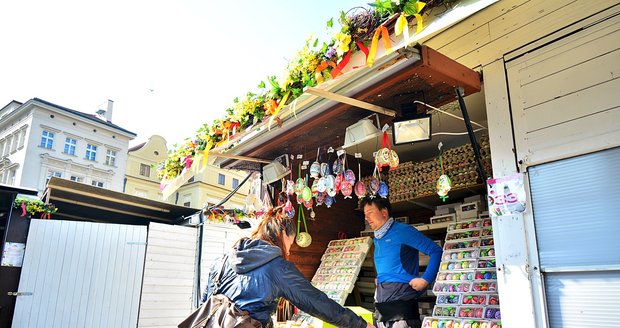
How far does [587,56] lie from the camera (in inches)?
101

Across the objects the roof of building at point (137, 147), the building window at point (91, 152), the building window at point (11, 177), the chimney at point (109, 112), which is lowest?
the building window at point (11, 177)

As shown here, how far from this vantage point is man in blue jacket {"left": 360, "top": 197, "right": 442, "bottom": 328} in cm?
344

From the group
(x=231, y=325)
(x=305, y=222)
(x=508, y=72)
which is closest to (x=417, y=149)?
(x=305, y=222)

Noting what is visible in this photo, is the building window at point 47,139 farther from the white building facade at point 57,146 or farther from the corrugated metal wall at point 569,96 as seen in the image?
the corrugated metal wall at point 569,96

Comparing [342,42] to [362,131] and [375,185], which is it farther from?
[375,185]

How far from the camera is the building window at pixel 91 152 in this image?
2959cm

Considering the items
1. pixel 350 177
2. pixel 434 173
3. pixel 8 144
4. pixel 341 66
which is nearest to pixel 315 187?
pixel 350 177

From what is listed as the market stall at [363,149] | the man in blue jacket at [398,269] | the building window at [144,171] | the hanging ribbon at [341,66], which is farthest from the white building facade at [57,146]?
the hanging ribbon at [341,66]

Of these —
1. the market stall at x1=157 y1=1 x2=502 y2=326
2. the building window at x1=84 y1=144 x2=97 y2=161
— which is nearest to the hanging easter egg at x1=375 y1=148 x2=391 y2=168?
the market stall at x1=157 y1=1 x2=502 y2=326

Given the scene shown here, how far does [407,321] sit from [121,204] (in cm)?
667

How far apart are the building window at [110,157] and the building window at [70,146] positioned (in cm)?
241

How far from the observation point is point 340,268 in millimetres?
4863

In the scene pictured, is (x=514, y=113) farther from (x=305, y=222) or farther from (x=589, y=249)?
(x=305, y=222)

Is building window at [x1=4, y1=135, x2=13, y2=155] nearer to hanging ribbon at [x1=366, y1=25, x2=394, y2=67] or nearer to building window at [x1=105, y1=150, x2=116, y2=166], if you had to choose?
building window at [x1=105, y1=150, x2=116, y2=166]
